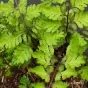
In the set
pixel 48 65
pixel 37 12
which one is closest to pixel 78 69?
pixel 48 65

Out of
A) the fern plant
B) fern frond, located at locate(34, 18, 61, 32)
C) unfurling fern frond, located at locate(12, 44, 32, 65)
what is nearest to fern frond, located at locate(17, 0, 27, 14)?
the fern plant

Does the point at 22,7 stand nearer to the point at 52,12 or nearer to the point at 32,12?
the point at 32,12

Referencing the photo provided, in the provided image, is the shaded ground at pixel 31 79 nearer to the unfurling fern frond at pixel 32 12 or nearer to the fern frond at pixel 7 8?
the unfurling fern frond at pixel 32 12

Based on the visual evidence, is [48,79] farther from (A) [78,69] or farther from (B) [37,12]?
(B) [37,12]

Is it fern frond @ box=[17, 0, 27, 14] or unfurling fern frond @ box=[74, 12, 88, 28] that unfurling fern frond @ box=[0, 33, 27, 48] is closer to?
fern frond @ box=[17, 0, 27, 14]

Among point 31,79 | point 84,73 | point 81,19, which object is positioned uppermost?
point 81,19

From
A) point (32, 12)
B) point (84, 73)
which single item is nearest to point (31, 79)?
point (84, 73)

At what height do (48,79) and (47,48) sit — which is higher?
(47,48)

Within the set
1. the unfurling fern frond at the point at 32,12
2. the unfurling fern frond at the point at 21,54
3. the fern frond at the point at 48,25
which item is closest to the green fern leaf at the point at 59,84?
the unfurling fern frond at the point at 21,54
